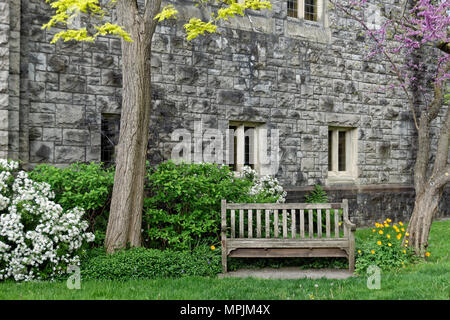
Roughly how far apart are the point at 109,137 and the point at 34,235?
365 centimetres

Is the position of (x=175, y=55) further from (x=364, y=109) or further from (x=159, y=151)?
(x=364, y=109)

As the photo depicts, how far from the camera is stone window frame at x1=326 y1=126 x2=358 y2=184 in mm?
12289

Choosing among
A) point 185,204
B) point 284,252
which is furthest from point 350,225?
point 185,204

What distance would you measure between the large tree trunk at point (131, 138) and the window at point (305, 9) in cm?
559

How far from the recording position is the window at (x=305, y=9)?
11.8 m

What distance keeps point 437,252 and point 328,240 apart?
8.15ft

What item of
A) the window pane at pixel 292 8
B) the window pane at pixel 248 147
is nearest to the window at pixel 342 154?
the window pane at pixel 248 147

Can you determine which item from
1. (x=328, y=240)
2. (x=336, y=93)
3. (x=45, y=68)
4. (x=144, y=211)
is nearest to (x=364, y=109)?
(x=336, y=93)

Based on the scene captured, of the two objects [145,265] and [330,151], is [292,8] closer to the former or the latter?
[330,151]

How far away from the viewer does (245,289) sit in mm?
5719

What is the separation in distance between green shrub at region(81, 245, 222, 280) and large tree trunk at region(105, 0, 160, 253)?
356mm

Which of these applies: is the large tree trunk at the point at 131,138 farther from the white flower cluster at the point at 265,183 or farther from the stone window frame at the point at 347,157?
the stone window frame at the point at 347,157

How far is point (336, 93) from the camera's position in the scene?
12070 millimetres

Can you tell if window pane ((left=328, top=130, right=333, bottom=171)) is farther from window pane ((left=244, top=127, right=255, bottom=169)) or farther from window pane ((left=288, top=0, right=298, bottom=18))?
window pane ((left=288, top=0, right=298, bottom=18))
